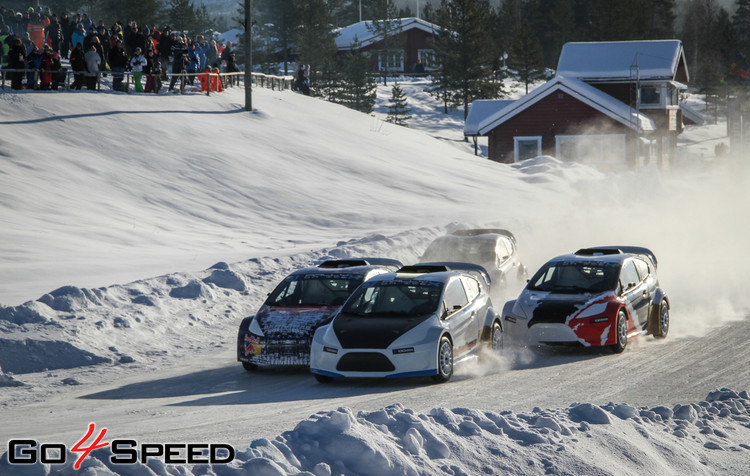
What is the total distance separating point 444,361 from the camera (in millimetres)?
12188

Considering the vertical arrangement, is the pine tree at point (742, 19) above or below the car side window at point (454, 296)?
above

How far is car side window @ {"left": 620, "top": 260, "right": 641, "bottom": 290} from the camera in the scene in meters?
14.9

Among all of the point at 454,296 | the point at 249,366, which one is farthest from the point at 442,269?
the point at 249,366

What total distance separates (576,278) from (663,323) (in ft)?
5.71

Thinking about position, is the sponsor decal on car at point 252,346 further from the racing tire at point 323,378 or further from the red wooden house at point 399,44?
the red wooden house at point 399,44

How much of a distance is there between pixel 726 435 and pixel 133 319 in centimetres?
950

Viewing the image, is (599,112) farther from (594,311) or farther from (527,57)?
(527,57)

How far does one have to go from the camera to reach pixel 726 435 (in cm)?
934

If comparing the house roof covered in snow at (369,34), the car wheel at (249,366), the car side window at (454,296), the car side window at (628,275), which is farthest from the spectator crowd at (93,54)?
the house roof covered in snow at (369,34)

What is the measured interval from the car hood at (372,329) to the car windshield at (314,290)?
1.33 metres

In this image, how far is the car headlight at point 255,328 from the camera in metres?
13.0

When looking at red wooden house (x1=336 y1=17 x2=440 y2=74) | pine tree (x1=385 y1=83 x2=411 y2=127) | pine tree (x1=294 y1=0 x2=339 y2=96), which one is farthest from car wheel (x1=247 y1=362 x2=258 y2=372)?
red wooden house (x1=336 y1=17 x2=440 y2=74)

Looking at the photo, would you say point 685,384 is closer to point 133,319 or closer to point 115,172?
point 133,319

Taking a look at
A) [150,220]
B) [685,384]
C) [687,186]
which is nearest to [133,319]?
[685,384]
